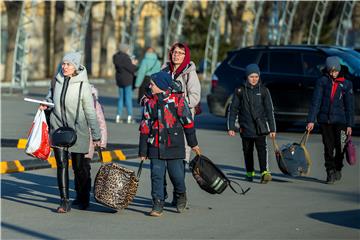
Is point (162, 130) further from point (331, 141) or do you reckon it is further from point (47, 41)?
point (47, 41)

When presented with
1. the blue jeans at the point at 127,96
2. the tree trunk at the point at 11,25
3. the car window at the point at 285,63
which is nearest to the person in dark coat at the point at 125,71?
the blue jeans at the point at 127,96

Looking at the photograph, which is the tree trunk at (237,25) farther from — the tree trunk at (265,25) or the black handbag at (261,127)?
the black handbag at (261,127)

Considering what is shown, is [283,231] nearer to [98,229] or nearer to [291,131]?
[98,229]

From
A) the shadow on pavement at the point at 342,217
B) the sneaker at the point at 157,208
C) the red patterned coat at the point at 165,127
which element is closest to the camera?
the shadow on pavement at the point at 342,217

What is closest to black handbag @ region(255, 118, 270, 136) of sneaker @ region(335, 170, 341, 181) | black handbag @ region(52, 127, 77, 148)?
sneaker @ region(335, 170, 341, 181)

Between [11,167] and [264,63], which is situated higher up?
[264,63]

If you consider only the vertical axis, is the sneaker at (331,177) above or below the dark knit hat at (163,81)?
below

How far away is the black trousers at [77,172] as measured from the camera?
10867 millimetres

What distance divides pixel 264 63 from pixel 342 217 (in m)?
10.9

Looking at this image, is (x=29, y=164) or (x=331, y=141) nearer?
(x=331, y=141)

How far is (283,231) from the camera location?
9.84 m

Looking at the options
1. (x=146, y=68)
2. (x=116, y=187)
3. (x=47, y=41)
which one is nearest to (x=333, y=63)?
(x=116, y=187)

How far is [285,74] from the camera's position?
2111cm

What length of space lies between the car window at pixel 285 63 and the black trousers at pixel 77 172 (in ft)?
34.4
